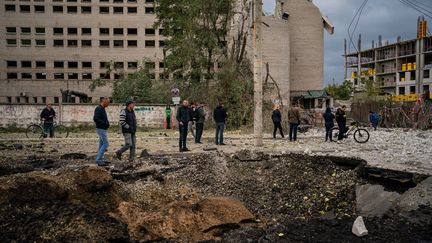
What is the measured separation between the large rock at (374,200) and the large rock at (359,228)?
2.82 feet

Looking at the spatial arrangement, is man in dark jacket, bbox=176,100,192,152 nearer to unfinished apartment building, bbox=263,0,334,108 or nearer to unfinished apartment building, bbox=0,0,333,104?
unfinished apartment building, bbox=263,0,334,108

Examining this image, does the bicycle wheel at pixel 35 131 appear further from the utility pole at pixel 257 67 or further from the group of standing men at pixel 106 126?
the utility pole at pixel 257 67

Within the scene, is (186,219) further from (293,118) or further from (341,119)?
(341,119)

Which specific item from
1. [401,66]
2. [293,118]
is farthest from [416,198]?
[401,66]

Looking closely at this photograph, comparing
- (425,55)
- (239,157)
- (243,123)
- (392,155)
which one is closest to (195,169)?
(239,157)

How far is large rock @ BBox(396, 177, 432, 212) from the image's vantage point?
6.17 m

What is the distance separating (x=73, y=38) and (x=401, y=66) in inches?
2595

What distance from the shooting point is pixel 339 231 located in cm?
559

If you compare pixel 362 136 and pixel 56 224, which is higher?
pixel 362 136

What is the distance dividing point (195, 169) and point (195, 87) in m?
22.1

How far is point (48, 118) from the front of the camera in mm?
19547

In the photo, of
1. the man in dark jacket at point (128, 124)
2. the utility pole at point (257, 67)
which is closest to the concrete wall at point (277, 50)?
the utility pole at point (257, 67)

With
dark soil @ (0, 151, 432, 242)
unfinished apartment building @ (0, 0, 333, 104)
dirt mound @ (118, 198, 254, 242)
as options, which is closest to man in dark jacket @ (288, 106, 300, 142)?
dark soil @ (0, 151, 432, 242)

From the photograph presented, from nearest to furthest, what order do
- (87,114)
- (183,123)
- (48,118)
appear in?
1. (183,123)
2. (48,118)
3. (87,114)
